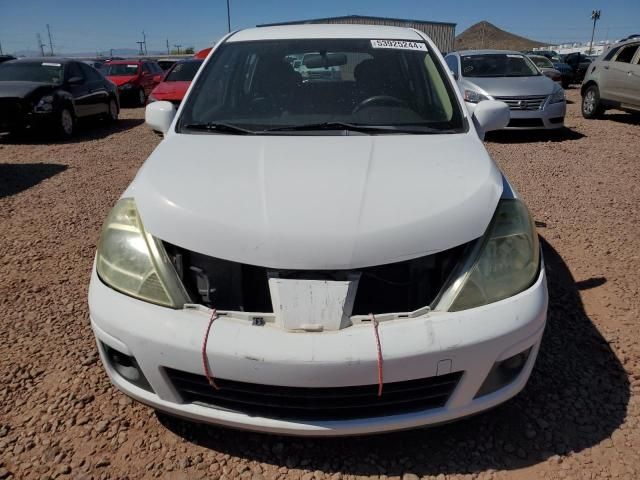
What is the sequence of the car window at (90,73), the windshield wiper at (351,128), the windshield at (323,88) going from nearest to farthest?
1. the windshield wiper at (351,128)
2. the windshield at (323,88)
3. the car window at (90,73)

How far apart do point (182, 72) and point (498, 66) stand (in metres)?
6.74

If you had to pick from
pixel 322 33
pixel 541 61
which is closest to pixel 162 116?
pixel 322 33

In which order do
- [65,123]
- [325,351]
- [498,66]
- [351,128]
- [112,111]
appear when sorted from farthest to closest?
[112,111] < [498,66] < [65,123] < [351,128] < [325,351]

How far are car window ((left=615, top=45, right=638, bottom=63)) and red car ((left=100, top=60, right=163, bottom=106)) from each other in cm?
1268

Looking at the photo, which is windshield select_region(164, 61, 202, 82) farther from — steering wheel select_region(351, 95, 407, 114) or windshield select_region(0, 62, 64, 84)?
steering wheel select_region(351, 95, 407, 114)

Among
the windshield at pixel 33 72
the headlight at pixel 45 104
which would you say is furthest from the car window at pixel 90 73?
the headlight at pixel 45 104

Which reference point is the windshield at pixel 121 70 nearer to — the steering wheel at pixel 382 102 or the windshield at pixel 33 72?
the windshield at pixel 33 72

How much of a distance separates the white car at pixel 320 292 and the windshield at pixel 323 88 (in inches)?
21.2

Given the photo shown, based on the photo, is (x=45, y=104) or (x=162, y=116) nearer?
(x=162, y=116)

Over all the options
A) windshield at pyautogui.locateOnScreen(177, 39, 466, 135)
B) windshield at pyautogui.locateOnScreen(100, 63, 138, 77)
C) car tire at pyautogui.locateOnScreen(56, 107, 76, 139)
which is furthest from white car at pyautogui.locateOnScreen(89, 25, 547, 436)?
windshield at pyautogui.locateOnScreen(100, 63, 138, 77)

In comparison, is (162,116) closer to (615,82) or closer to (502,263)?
(502,263)

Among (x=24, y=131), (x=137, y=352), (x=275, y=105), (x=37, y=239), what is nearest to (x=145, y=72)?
(x=24, y=131)

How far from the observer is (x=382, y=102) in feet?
8.85

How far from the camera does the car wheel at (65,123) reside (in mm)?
8852
